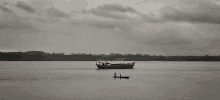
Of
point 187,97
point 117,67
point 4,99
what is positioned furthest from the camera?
point 117,67

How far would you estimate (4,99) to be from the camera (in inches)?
1435

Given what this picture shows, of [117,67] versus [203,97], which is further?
[117,67]

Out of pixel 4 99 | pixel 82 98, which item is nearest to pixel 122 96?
pixel 82 98

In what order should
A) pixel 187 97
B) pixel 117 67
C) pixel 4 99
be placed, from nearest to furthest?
pixel 4 99, pixel 187 97, pixel 117 67

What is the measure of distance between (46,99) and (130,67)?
104241 mm

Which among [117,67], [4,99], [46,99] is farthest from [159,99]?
[117,67]

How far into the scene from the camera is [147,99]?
125 feet

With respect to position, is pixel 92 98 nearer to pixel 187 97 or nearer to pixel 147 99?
pixel 147 99

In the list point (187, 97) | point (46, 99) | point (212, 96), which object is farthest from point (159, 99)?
point (46, 99)

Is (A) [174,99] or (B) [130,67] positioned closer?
(A) [174,99]

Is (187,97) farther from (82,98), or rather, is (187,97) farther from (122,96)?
(82,98)

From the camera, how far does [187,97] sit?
1556 inches

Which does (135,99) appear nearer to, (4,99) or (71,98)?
(71,98)

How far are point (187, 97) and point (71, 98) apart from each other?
1549cm
